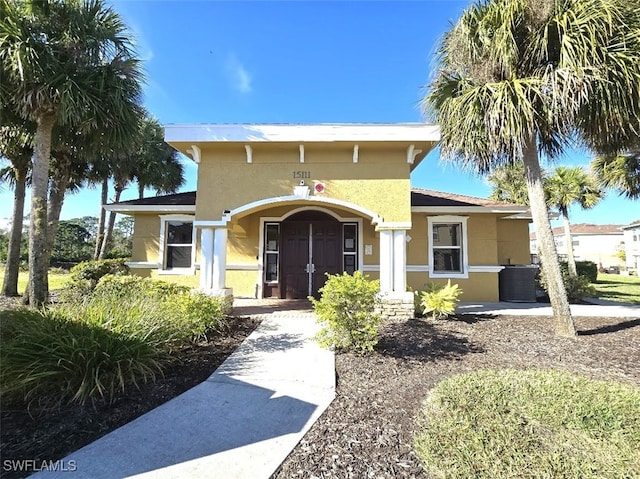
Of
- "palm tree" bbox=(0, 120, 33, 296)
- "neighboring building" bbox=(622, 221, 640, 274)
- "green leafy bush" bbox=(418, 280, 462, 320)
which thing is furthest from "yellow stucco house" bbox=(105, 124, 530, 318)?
"neighboring building" bbox=(622, 221, 640, 274)

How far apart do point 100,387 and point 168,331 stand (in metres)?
1.29

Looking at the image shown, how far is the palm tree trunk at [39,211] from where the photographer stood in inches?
282

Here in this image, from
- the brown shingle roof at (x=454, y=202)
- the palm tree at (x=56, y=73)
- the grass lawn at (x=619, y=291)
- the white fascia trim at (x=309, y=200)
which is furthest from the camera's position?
the grass lawn at (x=619, y=291)

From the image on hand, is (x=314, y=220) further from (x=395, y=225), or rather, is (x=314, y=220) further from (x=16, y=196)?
(x=16, y=196)

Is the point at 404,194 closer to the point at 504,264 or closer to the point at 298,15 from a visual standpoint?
the point at 298,15

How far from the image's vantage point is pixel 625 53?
5.39 m

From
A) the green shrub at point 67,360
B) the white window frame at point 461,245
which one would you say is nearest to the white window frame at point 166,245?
the green shrub at point 67,360

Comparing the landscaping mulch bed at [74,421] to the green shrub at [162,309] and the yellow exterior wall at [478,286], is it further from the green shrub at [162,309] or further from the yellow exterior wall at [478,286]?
the yellow exterior wall at [478,286]

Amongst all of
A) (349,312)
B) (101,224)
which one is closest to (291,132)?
(349,312)

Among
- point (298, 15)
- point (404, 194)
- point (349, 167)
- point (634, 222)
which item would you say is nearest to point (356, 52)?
point (298, 15)

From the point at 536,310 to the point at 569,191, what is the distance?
Answer: 38.9ft

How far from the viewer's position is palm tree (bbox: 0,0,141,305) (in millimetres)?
6309

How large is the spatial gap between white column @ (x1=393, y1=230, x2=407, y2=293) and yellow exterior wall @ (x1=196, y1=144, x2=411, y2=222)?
0.43 m

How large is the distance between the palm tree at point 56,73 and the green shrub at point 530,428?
27.0 feet
